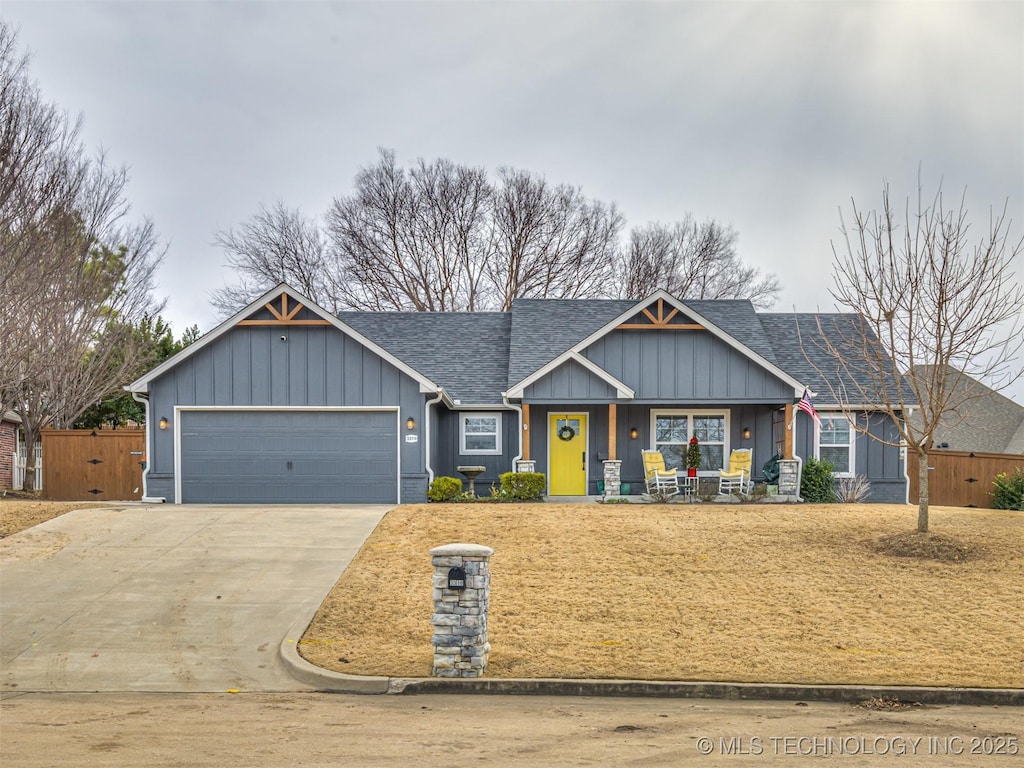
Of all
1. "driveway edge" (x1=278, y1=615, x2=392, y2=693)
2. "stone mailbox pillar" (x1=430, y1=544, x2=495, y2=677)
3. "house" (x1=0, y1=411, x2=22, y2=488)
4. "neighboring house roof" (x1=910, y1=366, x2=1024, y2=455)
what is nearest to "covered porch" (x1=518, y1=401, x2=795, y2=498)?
"driveway edge" (x1=278, y1=615, x2=392, y2=693)

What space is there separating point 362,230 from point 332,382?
20.9 meters

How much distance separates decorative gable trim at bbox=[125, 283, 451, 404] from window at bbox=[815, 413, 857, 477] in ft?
30.5

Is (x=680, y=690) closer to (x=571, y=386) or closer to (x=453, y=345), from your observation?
(x=571, y=386)

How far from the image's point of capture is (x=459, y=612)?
29.3ft

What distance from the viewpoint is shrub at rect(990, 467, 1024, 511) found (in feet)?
64.6

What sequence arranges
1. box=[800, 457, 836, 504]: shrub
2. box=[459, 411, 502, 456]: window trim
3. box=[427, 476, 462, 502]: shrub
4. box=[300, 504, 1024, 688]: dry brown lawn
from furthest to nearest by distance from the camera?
box=[459, 411, 502, 456]: window trim
box=[800, 457, 836, 504]: shrub
box=[427, 476, 462, 502]: shrub
box=[300, 504, 1024, 688]: dry brown lawn

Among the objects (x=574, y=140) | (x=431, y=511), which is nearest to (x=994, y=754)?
(x=431, y=511)

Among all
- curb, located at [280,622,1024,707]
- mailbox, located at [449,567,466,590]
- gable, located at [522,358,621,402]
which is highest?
gable, located at [522,358,621,402]

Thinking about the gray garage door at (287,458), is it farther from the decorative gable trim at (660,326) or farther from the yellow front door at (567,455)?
the yellow front door at (567,455)

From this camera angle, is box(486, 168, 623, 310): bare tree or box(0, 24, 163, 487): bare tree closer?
box(0, 24, 163, 487): bare tree

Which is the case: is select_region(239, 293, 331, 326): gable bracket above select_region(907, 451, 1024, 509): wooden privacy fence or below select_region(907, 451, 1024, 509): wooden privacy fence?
above

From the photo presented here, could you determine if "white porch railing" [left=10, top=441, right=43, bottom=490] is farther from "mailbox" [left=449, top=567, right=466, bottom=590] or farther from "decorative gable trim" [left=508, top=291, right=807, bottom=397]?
"mailbox" [left=449, top=567, right=466, bottom=590]

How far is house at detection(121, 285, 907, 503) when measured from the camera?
20109 mm

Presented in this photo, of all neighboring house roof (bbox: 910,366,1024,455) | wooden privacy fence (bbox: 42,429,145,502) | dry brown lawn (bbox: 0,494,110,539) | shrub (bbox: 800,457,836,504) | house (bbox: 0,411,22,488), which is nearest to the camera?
dry brown lawn (bbox: 0,494,110,539)
